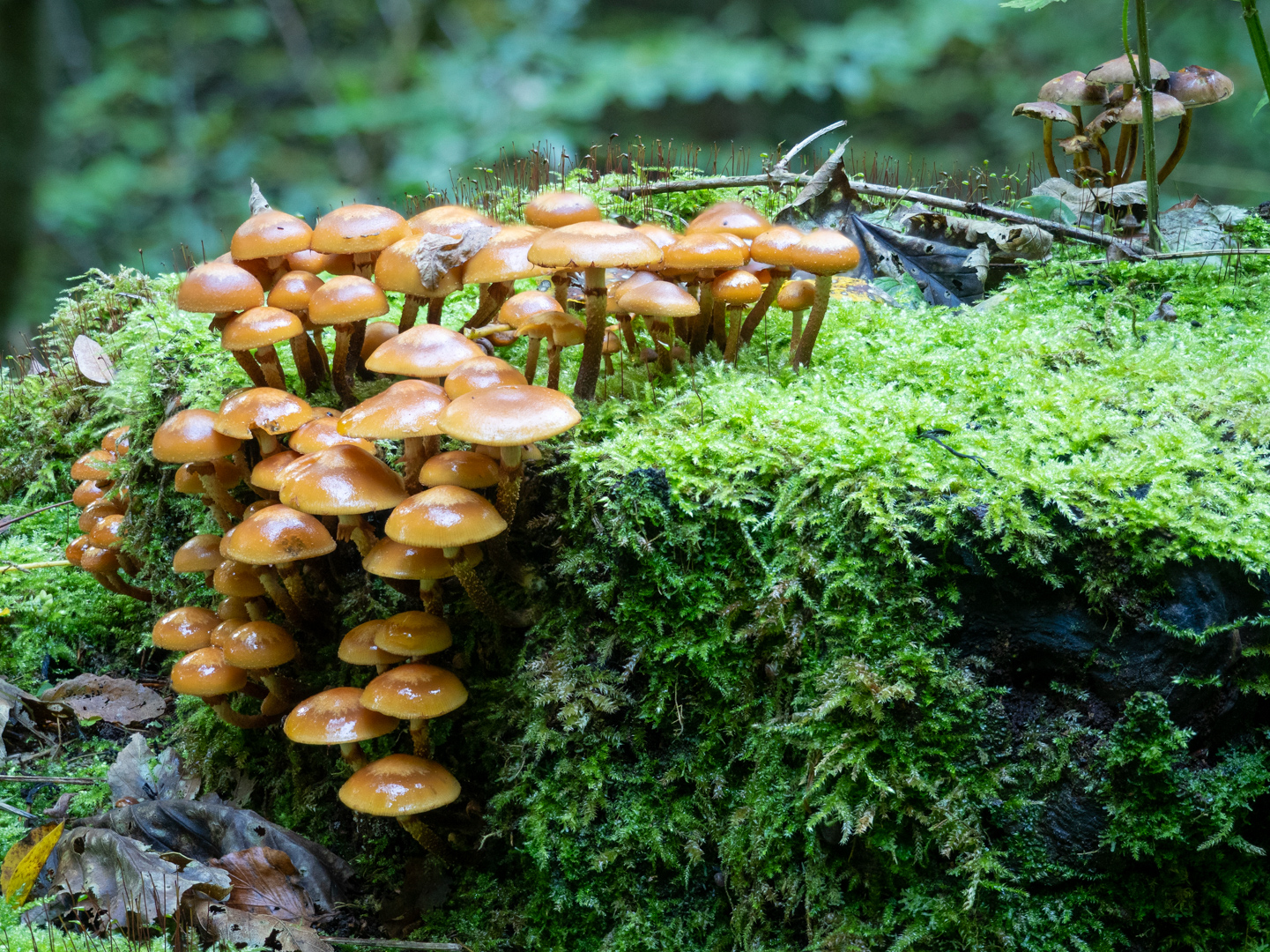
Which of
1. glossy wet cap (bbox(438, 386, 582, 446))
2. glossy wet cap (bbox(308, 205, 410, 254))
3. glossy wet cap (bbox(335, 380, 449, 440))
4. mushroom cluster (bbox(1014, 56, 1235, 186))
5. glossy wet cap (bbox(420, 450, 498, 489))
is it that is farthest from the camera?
mushroom cluster (bbox(1014, 56, 1235, 186))

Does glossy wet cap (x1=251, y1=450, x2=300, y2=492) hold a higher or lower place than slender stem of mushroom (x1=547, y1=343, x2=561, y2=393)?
lower

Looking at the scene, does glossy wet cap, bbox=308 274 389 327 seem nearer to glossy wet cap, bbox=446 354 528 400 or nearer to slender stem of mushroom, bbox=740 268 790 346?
glossy wet cap, bbox=446 354 528 400

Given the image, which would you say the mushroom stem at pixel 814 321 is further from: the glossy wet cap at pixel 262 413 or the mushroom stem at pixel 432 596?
the glossy wet cap at pixel 262 413

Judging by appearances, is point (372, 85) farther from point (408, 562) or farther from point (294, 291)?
point (408, 562)

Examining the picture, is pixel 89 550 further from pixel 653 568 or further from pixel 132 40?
pixel 132 40

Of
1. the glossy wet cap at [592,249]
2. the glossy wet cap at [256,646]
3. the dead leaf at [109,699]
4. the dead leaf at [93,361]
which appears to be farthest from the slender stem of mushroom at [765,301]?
the dead leaf at [93,361]

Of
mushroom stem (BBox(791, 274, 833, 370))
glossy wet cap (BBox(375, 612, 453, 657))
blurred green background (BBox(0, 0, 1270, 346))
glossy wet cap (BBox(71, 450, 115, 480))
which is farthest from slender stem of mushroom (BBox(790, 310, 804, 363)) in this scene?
blurred green background (BBox(0, 0, 1270, 346))
